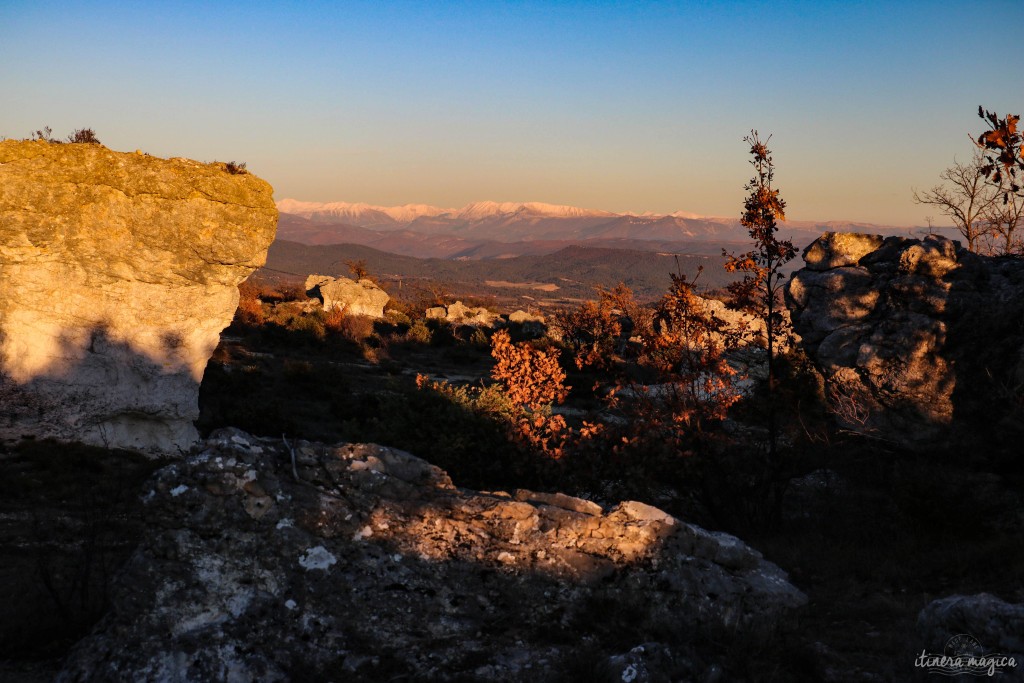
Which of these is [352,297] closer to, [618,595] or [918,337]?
[918,337]

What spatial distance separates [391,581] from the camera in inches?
201

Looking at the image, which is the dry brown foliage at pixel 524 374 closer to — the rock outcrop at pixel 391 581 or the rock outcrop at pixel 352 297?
the rock outcrop at pixel 391 581

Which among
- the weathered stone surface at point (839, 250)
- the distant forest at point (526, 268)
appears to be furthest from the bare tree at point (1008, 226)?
the distant forest at point (526, 268)

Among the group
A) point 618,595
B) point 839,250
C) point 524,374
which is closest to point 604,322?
point 839,250

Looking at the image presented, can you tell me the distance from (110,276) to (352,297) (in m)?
23.8

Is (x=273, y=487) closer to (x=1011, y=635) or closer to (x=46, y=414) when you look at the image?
(x=1011, y=635)

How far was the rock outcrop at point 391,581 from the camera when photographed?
4.50 metres

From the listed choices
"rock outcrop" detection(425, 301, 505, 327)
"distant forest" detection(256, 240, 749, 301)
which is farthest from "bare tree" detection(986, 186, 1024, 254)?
"distant forest" detection(256, 240, 749, 301)

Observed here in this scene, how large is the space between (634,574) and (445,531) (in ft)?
5.31

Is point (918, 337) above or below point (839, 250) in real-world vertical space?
below

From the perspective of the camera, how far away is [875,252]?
10508mm

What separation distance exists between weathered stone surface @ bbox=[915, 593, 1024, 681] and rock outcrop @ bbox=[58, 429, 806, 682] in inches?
47.7

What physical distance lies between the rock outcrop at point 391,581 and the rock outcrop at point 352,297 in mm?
29884

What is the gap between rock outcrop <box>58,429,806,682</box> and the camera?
450 centimetres
